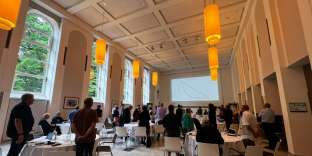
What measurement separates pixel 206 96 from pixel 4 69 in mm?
13660

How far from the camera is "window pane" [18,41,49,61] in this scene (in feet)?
18.1

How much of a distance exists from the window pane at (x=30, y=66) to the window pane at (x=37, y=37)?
899 millimetres

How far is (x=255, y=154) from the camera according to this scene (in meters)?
2.50

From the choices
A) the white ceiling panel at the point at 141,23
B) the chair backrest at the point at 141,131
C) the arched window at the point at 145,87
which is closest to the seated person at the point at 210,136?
the chair backrest at the point at 141,131

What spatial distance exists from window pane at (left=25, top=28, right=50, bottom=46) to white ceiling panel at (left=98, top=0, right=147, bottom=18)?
2857mm

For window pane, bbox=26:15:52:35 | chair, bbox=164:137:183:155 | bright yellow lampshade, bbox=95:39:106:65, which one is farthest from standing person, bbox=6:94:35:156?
window pane, bbox=26:15:52:35

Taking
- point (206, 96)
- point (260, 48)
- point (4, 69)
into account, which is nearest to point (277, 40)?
point (260, 48)

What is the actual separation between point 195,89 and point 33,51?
1267 cm

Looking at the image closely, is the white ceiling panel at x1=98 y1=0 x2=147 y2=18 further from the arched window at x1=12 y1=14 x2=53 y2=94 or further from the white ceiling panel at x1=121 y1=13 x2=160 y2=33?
the arched window at x1=12 y1=14 x2=53 y2=94

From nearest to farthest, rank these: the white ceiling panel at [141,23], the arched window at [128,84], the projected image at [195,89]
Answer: the white ceiling panel at [141,23] < the arched window at [128,84] < the projected image at [195,89]

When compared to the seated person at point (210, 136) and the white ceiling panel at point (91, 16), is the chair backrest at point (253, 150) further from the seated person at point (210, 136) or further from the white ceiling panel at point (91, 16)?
the white ceiling panel at point (91, 16)

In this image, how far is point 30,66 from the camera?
225 inches

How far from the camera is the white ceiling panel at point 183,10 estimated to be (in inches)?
233

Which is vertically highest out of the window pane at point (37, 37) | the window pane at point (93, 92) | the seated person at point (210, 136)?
the window pane at point (37, 37)
